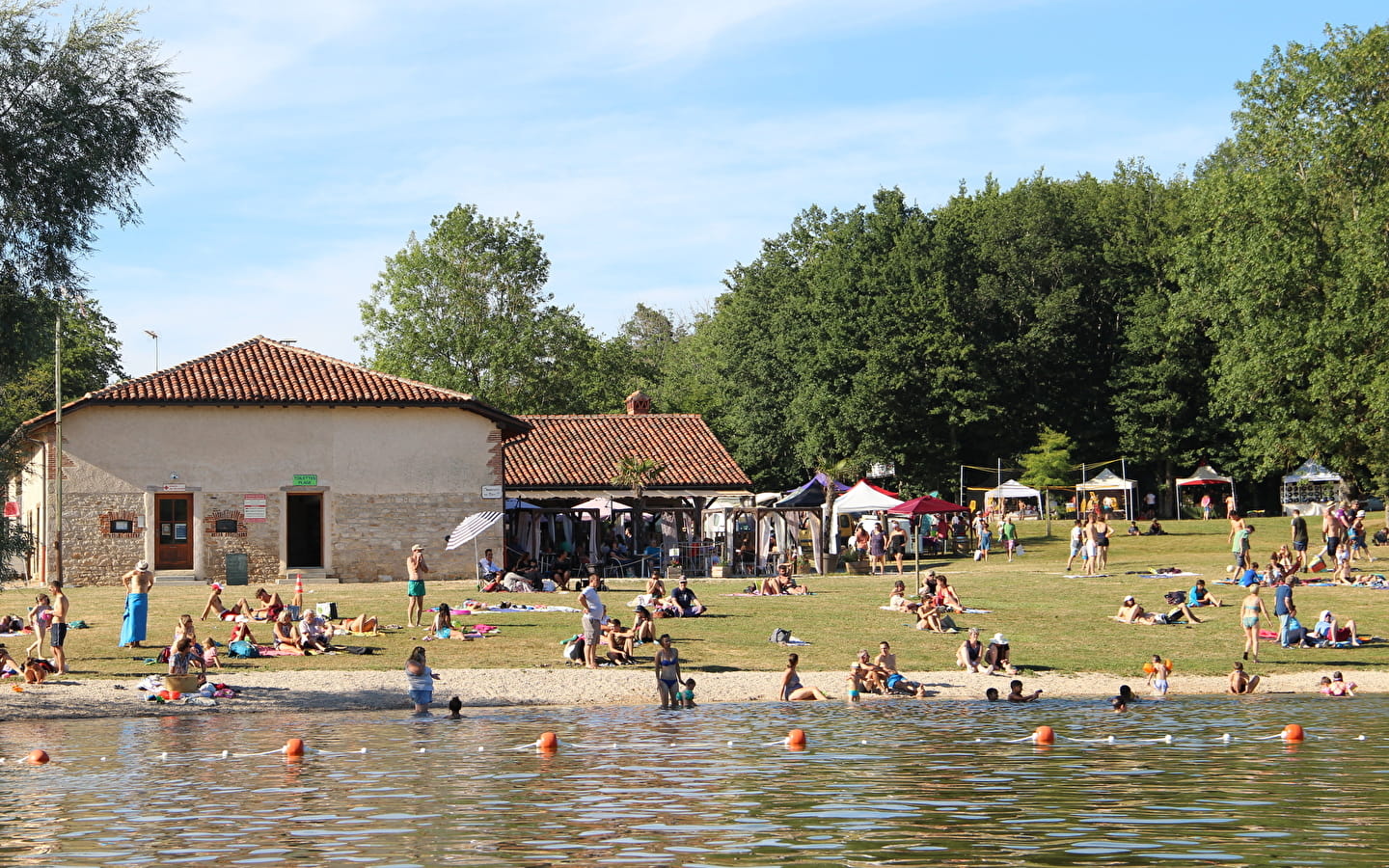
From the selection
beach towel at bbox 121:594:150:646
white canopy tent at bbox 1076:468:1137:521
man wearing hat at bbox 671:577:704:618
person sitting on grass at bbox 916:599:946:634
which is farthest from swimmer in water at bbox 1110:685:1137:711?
white canopy tent at bbox 1076:468:1137:521

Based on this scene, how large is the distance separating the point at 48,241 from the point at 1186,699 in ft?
60.0

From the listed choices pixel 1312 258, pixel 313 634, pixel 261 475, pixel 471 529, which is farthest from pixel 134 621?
pixel 1312 258

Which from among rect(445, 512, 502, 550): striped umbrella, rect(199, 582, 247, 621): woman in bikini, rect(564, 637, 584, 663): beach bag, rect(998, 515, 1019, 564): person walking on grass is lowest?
rect(564, 637, 584, 663): beach bag

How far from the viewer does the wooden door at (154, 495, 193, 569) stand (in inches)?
1548

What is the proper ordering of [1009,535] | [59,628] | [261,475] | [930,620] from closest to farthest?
1. [59,628]
2. [930,620]
3. [261,475]
4. [1009,535]

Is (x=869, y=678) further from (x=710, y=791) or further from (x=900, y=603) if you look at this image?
(x=710, y=791)

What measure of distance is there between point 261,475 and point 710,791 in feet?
90.3

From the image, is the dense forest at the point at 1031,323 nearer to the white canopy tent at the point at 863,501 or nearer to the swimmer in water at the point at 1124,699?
the white canopy tent at the point at 863,501

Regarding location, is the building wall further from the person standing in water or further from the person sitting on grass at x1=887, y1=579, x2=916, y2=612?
the person standing in water

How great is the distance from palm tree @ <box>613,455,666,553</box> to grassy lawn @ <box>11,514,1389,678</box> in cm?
534

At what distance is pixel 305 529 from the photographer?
40.3 metres

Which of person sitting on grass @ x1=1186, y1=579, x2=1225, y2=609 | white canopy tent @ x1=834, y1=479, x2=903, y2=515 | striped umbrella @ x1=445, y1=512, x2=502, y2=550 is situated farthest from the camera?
white canopy tent @ x1=834, y1=479, x2=903, y2=515

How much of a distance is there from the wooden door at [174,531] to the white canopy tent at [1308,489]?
44.5 meters

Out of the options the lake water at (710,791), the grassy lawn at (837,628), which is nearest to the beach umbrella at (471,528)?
the grassy lawn at (837,628)
